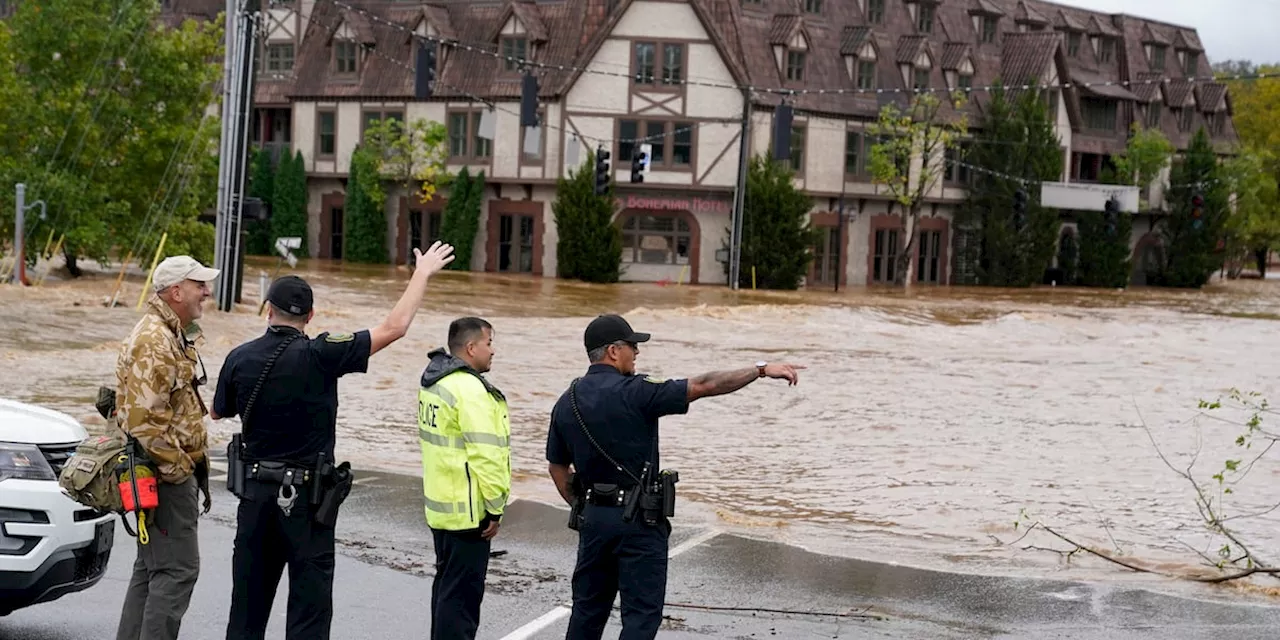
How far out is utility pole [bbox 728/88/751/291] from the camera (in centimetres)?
4834

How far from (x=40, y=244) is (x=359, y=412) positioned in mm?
18923

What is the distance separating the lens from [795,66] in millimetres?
53594

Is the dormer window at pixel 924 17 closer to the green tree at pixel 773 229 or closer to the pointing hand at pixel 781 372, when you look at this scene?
the green tree at pixel 773 229

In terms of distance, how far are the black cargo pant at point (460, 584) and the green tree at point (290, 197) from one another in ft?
165

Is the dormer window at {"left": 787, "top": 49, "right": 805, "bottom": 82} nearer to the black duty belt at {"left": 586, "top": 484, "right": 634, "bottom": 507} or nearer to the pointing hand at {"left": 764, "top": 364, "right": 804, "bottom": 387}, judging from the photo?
the black duty belt at {"left": 586, "top": 484, "right": 634, "bottom": 507}

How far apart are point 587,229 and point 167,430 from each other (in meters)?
42.8

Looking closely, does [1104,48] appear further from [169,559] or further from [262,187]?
[169,559]

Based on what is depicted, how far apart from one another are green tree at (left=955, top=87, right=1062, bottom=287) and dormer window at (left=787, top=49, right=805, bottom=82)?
838cm

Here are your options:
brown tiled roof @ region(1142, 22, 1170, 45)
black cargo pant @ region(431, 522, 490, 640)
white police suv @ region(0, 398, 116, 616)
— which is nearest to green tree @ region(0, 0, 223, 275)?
white police suv @ region(0, 398, 116, 616)

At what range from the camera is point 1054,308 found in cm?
4816

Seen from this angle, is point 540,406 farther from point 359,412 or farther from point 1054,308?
point 1054,308

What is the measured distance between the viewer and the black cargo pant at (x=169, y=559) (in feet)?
24.7

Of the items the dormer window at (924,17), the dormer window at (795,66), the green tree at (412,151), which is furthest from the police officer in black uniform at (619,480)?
A: the dormer window at (924,17)

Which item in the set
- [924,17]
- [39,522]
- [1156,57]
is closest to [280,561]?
[39,522]
